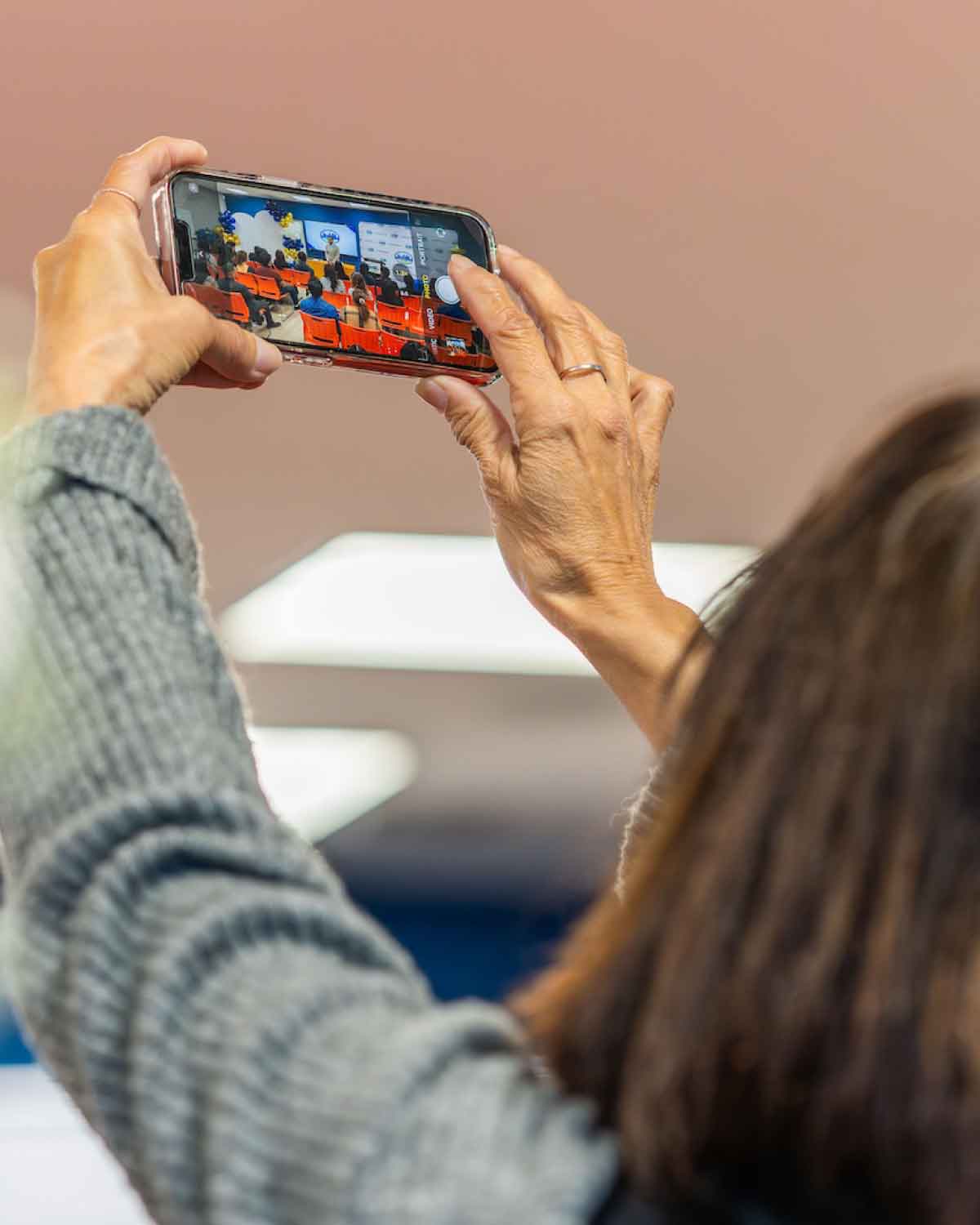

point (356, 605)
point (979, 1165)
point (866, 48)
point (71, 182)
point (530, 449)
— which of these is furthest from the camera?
point (356, 605)

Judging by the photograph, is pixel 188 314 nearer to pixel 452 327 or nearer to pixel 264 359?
pixel 264 359

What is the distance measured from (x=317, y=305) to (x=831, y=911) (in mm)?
519

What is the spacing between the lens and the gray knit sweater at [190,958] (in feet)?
1.17

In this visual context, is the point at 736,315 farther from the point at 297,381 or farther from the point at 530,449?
the point at 530,449

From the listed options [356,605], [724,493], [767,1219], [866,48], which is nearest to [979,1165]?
[767,1219]

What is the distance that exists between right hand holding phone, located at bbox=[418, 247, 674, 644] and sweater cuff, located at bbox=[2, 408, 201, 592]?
30 centimetres

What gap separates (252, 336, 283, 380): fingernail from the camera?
2.19 ft

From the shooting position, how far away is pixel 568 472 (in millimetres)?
763

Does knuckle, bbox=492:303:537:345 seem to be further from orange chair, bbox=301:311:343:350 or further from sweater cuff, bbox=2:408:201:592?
sweater cuff, bbox=2:408:201:592

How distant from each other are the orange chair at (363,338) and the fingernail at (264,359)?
0.11 meters

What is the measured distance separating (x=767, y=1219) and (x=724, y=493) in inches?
88.3

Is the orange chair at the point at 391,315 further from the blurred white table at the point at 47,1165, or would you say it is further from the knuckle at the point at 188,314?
the blurred white table at the point at 47,1165

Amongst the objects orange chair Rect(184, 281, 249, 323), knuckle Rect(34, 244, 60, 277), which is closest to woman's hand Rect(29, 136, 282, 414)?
knuckle Rect(34, 244, 60, 277)

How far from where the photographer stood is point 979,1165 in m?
0.33
